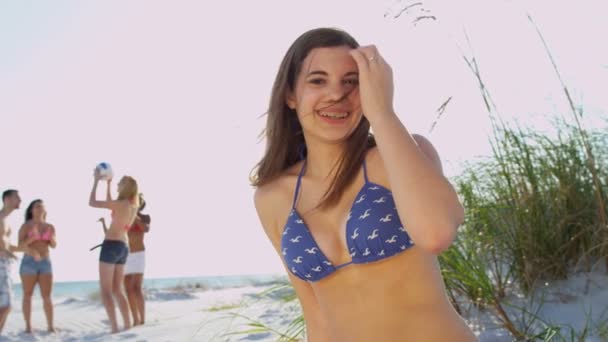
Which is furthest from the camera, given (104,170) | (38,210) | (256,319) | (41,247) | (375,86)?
(38,210)

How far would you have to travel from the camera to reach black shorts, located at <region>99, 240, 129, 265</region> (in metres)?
6.68

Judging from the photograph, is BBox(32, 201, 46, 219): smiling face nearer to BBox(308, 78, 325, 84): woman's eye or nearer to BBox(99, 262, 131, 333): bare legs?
BBox(99, 262, 131, 333): bare legs

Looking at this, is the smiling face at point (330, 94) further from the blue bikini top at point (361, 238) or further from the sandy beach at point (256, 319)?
the sandy beach at point (256, 319)

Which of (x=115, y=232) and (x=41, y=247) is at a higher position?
(x=115, y=232)

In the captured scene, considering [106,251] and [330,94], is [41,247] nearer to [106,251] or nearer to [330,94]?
[106,251]

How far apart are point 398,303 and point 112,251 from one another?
535 cm

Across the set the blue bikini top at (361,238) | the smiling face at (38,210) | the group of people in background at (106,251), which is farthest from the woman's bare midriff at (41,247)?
the blue bikini top at (361,238)

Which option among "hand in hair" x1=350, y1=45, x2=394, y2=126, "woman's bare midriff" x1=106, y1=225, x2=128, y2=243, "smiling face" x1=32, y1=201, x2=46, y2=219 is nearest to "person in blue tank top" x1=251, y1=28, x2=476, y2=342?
"hand in hair" x1=350, y1=45, x2=394, y2=126

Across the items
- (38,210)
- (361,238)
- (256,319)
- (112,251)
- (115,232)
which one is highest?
(361,238)

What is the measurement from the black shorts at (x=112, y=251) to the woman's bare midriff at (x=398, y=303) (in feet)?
16.9

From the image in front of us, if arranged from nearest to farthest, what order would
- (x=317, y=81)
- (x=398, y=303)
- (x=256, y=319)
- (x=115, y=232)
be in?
(x=398, y=303) < (x=317, y=81) < (x=256, y=319) < (x=115, y=232)

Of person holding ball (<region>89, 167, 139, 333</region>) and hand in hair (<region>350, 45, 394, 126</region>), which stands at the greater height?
hand in hair (<region>350, 45, 394, 126</region>)

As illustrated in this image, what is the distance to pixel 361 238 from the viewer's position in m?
1.85

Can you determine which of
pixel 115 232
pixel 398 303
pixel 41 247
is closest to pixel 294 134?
pixel 398 303
